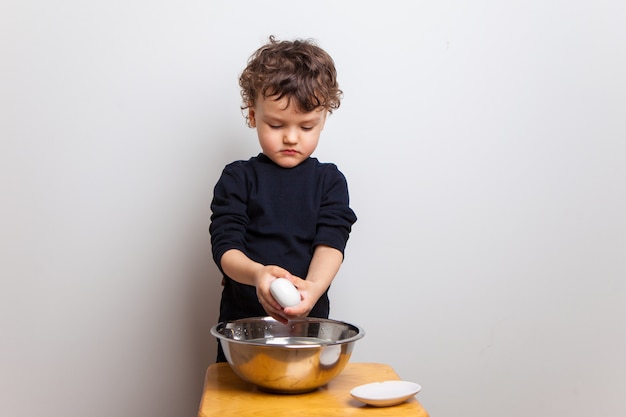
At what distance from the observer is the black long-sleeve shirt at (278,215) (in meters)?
1.27

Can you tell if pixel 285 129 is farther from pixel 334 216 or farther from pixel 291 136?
pixel 334 216

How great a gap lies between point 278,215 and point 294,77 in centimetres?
24

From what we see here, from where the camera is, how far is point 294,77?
123 cm

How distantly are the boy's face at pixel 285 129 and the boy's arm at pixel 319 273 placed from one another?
0.56 ft

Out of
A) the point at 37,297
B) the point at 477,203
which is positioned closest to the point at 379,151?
the point at 477,203

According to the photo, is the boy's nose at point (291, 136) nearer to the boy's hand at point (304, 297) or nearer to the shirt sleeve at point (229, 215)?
the shirt sleeve at point (229, 215)

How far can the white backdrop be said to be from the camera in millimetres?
1534

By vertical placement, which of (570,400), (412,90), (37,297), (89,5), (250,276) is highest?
(89,5)

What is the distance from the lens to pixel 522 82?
1.62m

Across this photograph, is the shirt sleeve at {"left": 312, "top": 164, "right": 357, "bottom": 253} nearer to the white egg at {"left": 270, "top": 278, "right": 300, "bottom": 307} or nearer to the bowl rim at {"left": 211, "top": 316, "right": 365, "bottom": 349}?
the bowl rim at {"left": 211, "top": 316, "right": 365, "bottom": 349}

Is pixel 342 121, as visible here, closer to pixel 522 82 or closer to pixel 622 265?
pixel 522 82

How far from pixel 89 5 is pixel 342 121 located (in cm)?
57

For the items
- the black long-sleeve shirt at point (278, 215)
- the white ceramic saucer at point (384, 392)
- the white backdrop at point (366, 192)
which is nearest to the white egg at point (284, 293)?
the white ceramic saucer at point (384, 392)

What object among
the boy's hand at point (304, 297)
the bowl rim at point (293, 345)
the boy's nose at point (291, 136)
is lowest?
the bowl rim at point (293, 345)
